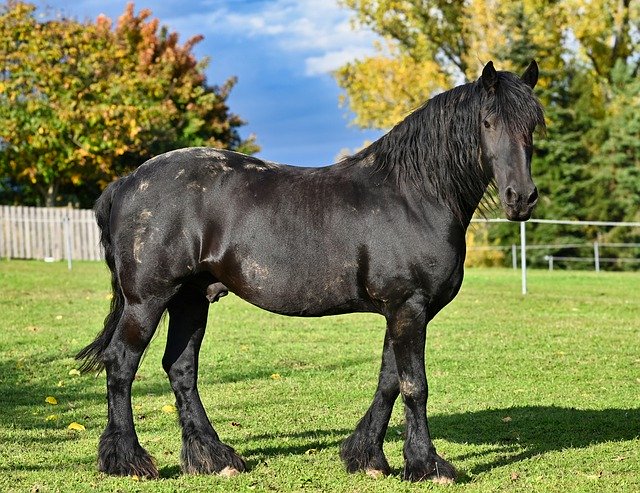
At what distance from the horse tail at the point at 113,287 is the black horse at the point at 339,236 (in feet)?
0.43

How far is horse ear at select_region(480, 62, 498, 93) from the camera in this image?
4926 millimetres

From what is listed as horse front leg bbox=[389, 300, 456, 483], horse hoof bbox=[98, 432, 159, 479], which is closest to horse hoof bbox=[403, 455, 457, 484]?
horse front leg bbox=[389, 300, 456, 483]

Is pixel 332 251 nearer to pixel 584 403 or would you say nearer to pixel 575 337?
pixel 584 403

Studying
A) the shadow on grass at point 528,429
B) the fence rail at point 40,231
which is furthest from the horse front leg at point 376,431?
the fence rail at point 40,231

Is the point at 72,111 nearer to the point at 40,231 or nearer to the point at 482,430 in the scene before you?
the point at 40,231

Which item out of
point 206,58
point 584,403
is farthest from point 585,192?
point 584,403

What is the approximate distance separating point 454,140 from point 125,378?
2.52 m

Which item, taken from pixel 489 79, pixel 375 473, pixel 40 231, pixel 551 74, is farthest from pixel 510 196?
pixel 551 74

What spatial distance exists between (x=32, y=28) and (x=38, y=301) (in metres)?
18.9

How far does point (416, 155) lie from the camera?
17.3 ft

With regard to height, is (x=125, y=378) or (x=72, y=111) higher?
(x=72, y=111)

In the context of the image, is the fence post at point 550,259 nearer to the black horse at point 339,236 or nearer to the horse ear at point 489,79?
the black horse at point 339,236

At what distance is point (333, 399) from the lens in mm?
7887

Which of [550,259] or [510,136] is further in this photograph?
[550,259]
